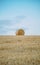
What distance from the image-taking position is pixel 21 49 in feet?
2.49

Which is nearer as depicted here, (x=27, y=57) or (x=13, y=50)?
(x=27, y=57)

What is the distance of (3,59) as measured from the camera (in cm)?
60

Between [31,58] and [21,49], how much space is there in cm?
16

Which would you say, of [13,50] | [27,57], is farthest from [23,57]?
[13,50]

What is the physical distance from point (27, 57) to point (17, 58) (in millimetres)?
59

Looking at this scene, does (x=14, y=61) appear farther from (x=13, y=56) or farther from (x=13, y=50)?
(x=13, y=50)

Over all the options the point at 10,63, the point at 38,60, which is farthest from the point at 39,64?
Result: the point at 10,63

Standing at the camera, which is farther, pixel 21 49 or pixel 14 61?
pixel 21 49

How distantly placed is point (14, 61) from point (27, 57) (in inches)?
3.5

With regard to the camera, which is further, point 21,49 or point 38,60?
point 21,49

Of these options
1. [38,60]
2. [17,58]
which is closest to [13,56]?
[17,58]

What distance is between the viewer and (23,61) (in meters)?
Result: 0.58

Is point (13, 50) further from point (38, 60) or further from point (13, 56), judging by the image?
point (38, 60)

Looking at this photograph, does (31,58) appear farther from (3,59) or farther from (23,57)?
(3,59)
